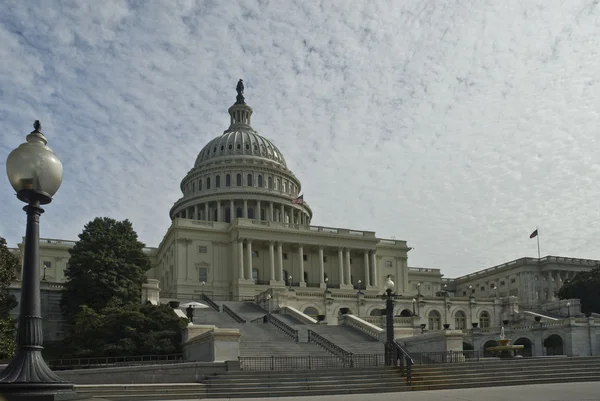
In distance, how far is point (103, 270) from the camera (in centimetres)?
5962

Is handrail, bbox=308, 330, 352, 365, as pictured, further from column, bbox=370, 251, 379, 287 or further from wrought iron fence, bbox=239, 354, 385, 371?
column, bbox=370, 251, 379, 287

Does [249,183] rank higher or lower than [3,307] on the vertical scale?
higher

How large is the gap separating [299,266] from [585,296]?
43.1 m

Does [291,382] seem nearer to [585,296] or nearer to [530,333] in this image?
[530,333]

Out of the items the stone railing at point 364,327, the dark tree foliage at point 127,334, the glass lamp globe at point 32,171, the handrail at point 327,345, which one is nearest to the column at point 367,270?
the stone railing at point 364,327

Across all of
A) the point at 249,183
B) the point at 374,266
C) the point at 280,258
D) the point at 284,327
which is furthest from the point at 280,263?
the point at 284,327

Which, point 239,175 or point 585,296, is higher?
point 239,175

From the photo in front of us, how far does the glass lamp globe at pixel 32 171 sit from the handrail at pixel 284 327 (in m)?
41.2

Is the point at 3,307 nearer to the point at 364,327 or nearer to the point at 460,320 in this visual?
the point at 364,327

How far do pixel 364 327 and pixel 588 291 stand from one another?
4926cm

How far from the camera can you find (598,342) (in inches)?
2601

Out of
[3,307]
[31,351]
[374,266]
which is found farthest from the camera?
[374,266]

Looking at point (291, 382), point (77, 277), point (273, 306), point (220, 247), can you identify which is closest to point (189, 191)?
point (220, 247)

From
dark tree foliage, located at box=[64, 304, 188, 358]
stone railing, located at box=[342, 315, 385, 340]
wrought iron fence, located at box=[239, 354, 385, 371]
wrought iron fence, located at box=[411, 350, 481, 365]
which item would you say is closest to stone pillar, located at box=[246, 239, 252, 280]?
stone railing, located at box=[342, 315, 385, 340]
